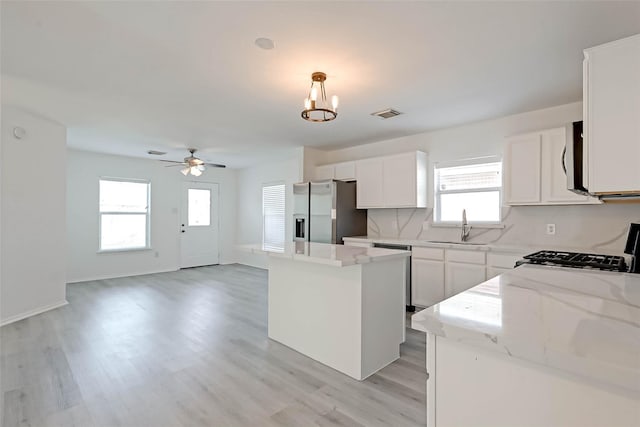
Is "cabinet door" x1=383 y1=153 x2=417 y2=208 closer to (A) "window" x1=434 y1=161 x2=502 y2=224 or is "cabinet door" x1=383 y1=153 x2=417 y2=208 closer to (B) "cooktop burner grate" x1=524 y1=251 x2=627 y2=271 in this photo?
(A) "window" x1=434 y1=161 x2=502 y2=224

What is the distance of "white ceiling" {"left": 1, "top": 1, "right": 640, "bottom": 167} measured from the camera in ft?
6.23

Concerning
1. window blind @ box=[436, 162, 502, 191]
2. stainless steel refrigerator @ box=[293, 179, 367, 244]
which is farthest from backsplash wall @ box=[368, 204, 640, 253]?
stainless steel refrigerator @ box=[293, 179, 367, 244]

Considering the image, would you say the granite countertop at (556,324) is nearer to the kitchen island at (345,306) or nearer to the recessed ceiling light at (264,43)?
the kitchen island at (345,306)

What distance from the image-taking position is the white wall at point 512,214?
10.5 feet

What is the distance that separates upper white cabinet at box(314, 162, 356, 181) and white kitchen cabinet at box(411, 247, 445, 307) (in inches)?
67.7

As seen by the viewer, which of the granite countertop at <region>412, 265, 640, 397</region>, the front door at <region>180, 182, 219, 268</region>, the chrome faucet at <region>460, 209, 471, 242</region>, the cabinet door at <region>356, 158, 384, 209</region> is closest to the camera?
the granite countertop at <region>412, 265, 640, 397</region>

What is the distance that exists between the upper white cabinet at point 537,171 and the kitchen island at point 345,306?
1.77 meters

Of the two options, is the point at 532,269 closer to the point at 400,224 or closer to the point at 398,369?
the point at 398,369

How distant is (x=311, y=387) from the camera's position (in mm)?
2295

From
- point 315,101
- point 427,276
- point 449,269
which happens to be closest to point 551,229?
point 449,269

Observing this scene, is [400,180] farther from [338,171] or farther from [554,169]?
[554,169]

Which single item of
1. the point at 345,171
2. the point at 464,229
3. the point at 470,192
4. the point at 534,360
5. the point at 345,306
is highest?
the point at 345,171

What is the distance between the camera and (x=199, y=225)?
7570 millimetres

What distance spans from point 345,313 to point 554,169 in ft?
8.83
